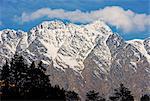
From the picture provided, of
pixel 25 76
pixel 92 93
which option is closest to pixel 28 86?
pixel 25 76

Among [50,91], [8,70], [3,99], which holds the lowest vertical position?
[3,99]

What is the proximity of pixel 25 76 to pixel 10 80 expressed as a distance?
4.47 meters

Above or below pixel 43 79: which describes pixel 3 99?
below

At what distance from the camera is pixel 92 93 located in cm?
12738

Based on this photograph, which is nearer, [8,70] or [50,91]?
[50,91]

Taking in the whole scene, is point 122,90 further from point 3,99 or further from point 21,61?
point 3,99

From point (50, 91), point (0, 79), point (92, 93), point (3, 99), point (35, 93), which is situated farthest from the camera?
point (92, 93)

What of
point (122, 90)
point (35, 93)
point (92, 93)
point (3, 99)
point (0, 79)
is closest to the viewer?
point (3, 99)

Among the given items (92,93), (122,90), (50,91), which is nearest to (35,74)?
(50,91)

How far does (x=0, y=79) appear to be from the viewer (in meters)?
85.6

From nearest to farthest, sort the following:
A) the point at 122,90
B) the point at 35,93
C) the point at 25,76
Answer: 1. the point at 35,93
2. the point at 25,76
3. the point at 122,90

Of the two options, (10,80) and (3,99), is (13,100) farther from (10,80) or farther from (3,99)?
(10,80)

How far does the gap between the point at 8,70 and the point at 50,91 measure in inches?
500

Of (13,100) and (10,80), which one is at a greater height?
(10,80)
